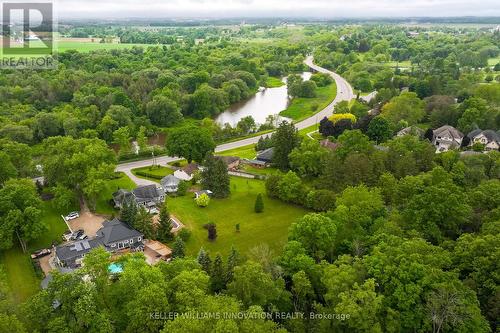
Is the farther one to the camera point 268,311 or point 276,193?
point 276,193

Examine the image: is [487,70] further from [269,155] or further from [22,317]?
[22,317]

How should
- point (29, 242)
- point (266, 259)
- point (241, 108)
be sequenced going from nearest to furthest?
point (266, 259) < point (29, 242) < point (241, 108)

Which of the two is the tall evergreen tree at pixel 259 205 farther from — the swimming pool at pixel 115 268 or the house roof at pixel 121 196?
the swimming pool at pixel 115 268

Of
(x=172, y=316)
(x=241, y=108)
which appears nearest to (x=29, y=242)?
(x=172, y=316)

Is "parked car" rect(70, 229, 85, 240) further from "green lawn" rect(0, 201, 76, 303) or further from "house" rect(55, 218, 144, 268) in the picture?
"house" rect(55, 218, 144, 268)

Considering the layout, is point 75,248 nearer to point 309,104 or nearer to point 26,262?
point 26,262

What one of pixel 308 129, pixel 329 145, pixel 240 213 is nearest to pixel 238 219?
pixel 240 213

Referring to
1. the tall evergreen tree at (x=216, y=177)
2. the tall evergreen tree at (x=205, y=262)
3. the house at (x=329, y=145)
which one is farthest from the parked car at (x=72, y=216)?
the house at (x=329, y=145)
